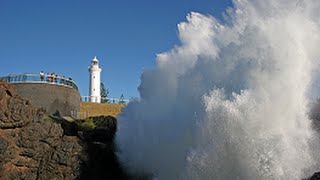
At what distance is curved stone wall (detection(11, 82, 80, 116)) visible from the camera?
29.0 meters

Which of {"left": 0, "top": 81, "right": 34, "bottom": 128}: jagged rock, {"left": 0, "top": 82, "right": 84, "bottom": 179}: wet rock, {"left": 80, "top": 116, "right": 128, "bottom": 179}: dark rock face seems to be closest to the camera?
{"left": 0, "top": 82, "right": 84, "bottom": 179}: wet rock

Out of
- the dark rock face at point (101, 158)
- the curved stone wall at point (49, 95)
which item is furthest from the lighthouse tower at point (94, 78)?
the dark rock face at point (101, 158)

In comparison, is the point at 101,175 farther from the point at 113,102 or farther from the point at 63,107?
the point at 113,102

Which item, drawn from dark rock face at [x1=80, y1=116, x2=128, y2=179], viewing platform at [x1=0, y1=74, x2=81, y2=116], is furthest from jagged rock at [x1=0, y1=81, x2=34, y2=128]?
viewing platform at [x1=0, y1=74, x2=81, y2=116]

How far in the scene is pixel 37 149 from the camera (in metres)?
17.8

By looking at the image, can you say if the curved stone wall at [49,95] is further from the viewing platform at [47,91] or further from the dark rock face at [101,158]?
the dark rock face at [101,158]

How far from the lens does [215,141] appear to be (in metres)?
15.4

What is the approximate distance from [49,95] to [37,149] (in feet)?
39.6

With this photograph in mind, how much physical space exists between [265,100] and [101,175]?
23.3 feet

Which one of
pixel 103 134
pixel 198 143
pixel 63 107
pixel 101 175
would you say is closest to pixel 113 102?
pixel 63 107

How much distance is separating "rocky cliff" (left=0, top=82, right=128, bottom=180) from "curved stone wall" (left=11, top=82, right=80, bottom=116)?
10.5 metres

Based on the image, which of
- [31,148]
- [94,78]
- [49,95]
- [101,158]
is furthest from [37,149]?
[94,78]

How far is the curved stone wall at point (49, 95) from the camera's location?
29.0 m

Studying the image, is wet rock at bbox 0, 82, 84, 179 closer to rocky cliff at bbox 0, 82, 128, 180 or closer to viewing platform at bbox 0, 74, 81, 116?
rocky cliff at bbox 0, 82, 128, 180
